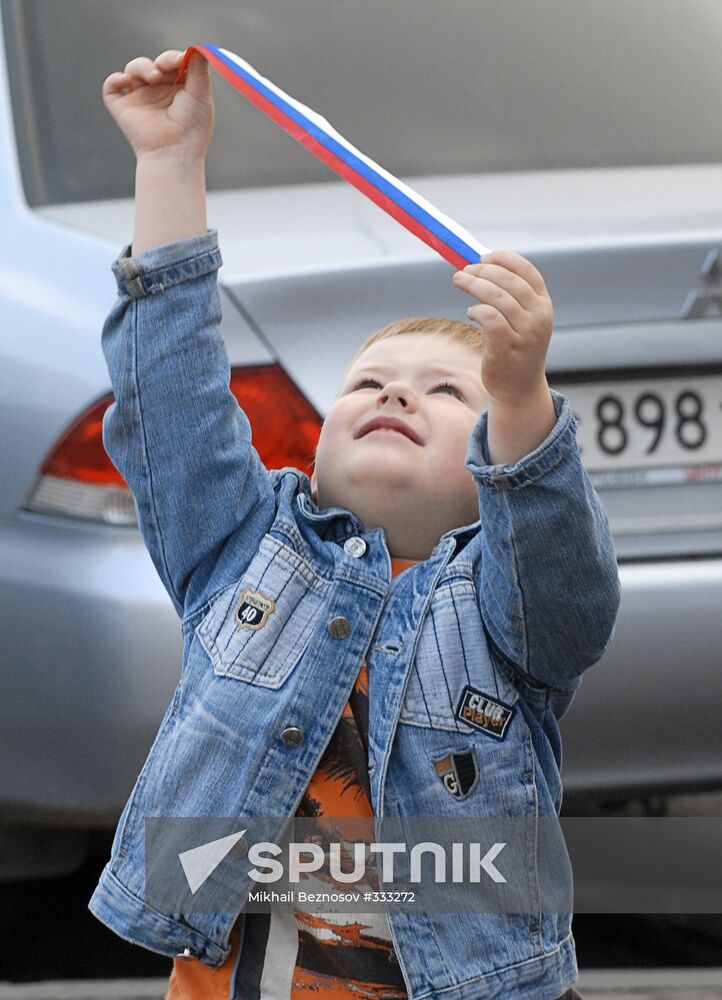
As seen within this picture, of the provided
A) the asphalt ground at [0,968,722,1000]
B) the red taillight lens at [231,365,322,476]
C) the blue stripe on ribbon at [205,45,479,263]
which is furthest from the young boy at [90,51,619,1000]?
the asphalt ground at [0,968,722,1000]

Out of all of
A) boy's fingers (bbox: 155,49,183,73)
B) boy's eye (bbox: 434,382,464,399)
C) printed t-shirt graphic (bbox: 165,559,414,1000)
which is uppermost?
boy's fingers (bbox: 155,49,183,73)

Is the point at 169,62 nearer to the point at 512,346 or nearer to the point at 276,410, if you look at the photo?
the point at 512,346

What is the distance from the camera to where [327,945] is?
1.78 metres

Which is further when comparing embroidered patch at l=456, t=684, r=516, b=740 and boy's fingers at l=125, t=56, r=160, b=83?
boy's fingers at l=125, t=56, r=160, b=83

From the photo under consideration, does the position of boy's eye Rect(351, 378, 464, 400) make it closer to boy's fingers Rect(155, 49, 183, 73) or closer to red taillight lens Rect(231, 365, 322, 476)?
boy's fingers Rect(155, 49, 183, 73)

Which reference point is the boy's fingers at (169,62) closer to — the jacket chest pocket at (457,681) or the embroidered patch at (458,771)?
the jacket chest pocket at (457,681)

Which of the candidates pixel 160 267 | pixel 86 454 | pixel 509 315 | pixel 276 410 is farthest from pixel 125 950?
pixel 509 315

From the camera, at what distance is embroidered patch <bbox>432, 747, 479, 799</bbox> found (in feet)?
5.84

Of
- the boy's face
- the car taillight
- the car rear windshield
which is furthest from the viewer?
the car rear windshield

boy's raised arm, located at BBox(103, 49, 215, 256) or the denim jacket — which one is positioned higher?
boy's raised arm, located at BBox(103, 49, 215, 256)

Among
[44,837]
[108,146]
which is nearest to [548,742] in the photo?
[44,837]

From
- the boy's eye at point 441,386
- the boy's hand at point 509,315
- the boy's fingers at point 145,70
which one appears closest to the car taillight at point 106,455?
the boy's eye at point 441,386

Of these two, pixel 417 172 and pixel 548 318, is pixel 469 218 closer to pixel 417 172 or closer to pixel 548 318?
pixel 417 172

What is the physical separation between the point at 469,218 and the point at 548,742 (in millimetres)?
1230
